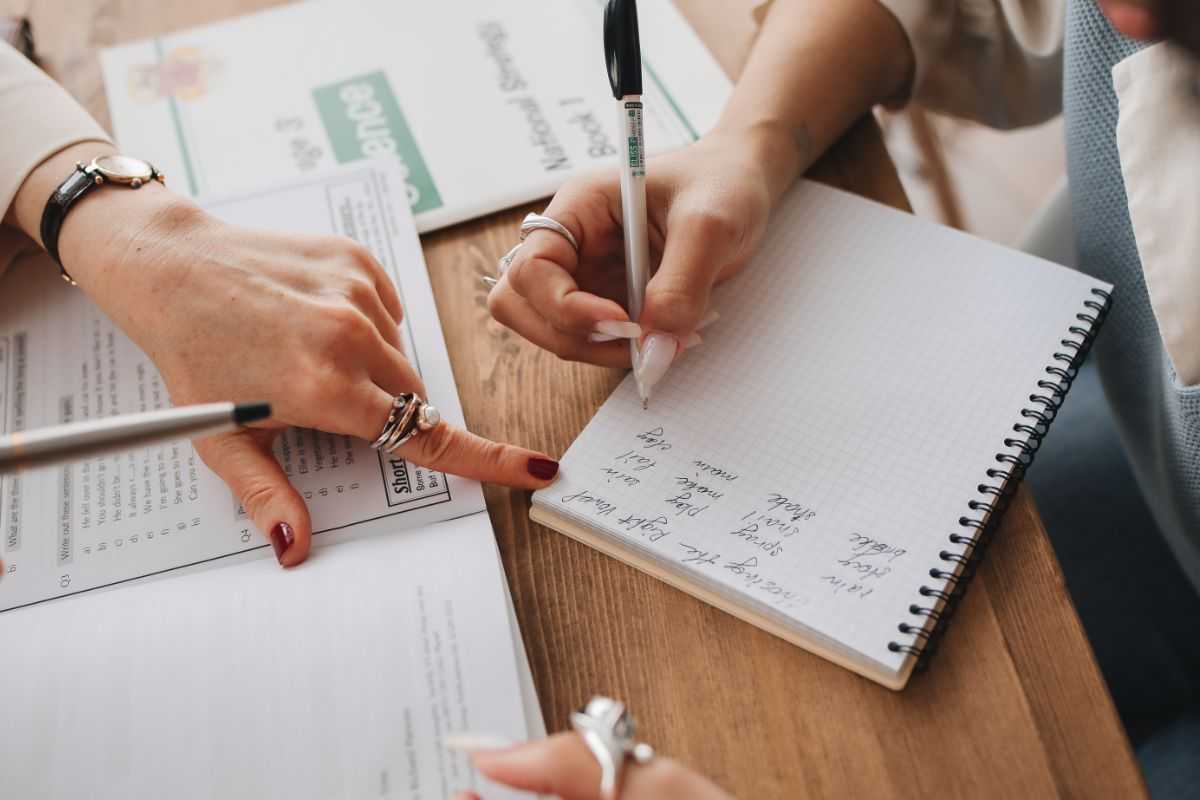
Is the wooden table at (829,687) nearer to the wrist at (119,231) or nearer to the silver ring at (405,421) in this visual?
the silver ring at (405,421)

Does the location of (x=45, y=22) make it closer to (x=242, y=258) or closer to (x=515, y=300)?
(x=242, y=258)

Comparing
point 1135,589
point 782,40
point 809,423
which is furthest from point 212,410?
point 1135,589

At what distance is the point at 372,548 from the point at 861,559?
302 mm

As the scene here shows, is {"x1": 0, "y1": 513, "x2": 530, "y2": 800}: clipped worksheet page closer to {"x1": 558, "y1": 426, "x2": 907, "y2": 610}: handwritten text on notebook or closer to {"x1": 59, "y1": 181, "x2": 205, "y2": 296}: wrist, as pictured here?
{"x1": 558, "y1": 426, "x2": 907, "y2": 610}: handwritten text on notebook

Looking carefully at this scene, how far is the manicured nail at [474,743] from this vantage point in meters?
0.45

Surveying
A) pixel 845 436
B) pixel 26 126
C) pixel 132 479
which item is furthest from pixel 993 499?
pixel 26 126

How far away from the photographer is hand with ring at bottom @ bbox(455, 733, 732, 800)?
420 mm

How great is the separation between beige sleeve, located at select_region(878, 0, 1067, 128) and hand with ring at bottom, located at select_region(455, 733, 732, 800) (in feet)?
2.08

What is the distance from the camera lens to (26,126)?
705 mm

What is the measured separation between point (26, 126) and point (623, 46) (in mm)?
497

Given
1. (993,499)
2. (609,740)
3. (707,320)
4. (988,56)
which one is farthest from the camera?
(988,56)

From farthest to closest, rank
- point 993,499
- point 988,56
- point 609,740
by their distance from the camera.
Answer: point 988,56
point 993,499
point 609,740

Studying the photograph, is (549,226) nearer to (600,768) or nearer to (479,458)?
(479,458)

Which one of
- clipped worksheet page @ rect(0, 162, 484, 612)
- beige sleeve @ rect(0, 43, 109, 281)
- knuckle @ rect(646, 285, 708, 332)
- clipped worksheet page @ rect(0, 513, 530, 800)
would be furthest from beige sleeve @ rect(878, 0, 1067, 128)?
beige sleeve @ rect(0, 43, 109, 281)
